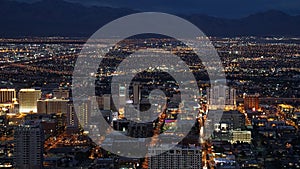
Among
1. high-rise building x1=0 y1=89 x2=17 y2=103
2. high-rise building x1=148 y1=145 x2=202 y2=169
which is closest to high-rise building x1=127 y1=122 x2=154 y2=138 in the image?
high-rise building x1=148 y1=145 x2=202 y2=169

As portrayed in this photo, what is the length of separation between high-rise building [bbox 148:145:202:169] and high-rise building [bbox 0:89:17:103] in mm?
7260

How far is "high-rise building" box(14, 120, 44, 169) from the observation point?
26.0 feet

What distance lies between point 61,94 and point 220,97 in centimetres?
314

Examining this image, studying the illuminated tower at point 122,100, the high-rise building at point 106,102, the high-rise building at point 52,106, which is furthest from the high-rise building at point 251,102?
the high-rise building at point 52,106

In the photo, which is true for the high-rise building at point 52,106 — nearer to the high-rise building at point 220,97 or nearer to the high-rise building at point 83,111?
the high-rise building at point 83,111

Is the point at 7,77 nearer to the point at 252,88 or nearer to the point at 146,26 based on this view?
the point at 146,26

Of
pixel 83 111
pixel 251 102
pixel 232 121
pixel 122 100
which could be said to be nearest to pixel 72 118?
pixel 83 111

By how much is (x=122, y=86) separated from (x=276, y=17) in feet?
57.3

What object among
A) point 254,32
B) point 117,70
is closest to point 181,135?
point 117,70

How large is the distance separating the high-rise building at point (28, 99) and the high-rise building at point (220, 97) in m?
3.38

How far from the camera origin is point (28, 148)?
7.97 m

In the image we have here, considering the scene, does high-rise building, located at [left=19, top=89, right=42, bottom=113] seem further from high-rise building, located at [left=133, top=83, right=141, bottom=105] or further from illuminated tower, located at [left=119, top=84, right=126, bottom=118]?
high-rise building, located at [left=133, top=83, right=141, bottom=105]

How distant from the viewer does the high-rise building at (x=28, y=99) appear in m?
13.4

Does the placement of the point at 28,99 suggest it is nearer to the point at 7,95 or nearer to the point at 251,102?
→ the point at 7,95
